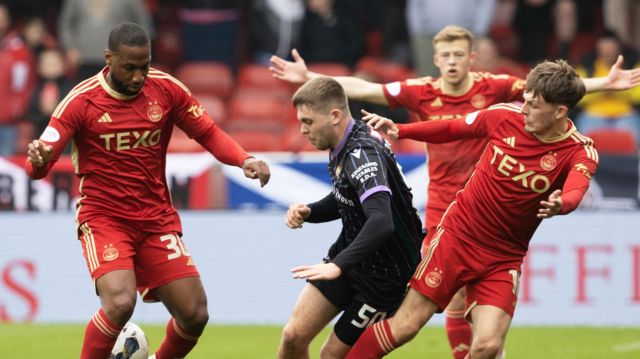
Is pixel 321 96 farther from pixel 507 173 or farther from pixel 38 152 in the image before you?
pixel 38 152

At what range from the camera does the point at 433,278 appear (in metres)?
7.41

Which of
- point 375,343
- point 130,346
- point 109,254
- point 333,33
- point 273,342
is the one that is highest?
point 109,254

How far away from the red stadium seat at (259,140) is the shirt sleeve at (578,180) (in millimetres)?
7573

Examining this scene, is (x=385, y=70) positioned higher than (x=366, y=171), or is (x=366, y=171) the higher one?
(x=366, y=171)

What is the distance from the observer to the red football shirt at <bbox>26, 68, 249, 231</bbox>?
25.5 ft

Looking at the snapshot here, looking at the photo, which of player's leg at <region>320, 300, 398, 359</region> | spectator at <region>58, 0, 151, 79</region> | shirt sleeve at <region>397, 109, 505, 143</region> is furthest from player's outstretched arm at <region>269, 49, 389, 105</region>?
spectator at <region>58, 0, 151, 79</region>

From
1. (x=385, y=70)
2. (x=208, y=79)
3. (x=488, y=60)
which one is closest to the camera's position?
(x=488, y=60)

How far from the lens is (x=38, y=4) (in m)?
17.2

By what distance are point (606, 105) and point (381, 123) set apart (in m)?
8.15

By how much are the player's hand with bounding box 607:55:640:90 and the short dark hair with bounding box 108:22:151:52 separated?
317cm

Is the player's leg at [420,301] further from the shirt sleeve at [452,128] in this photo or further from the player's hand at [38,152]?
the player's hand at [38,152]

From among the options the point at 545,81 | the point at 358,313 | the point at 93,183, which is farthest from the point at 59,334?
the point at 545,81

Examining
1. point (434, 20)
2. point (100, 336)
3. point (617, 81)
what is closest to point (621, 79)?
point (617, 81)

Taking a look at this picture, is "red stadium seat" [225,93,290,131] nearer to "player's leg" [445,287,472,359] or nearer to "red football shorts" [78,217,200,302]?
"player's leg" [445,287,472,359]
